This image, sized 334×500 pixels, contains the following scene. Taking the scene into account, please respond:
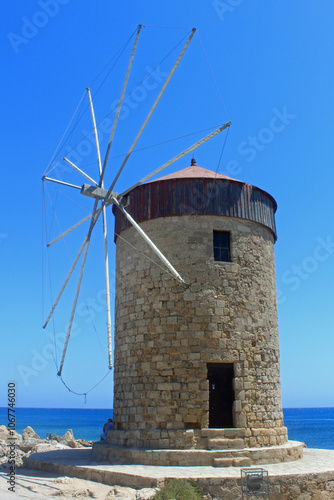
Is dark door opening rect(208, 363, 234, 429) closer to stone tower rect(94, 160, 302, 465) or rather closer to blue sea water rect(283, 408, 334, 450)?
stone tower rect(94, 160, 302, 465)

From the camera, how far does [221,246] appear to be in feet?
40.5

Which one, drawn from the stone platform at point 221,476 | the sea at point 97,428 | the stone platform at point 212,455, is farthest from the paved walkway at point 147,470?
the sea at point 97,428

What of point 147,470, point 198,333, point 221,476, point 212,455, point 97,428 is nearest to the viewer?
point 221,476

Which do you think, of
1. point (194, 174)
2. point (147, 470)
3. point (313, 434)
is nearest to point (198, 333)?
point (147, 470)

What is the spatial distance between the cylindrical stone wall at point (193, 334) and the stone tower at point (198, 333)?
25 mm

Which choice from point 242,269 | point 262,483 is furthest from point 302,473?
point 242,269

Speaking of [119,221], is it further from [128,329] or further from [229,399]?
[229,399]

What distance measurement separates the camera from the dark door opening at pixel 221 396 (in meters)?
12.0

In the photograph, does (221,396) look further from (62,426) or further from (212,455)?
(62,426)

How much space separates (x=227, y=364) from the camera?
1165 cm

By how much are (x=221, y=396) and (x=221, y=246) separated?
153 inches

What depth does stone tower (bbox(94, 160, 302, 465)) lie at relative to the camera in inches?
430

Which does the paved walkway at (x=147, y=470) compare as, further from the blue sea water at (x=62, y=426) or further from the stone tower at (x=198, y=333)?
the blue sea water at (x=62, y=426)

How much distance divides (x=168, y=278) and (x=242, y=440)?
4.13 metres
